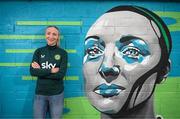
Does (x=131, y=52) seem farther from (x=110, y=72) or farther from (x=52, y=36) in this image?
(x=52, y=36)

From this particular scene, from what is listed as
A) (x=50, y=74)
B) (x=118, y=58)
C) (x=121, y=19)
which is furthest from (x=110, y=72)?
(x=50, y=74)

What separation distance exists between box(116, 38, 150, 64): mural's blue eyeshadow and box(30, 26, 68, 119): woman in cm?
92

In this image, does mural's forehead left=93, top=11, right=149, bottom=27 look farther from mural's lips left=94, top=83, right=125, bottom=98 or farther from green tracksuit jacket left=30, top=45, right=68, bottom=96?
mural's lips left=94, top=83, right=125, bottom=98

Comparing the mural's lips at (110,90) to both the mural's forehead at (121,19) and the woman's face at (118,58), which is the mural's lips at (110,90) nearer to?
the woman's face at (118,58)

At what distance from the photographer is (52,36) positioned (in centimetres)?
621

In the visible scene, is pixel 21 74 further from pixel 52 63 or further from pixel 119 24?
pixel 119 24

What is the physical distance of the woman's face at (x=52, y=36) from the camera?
6203mm

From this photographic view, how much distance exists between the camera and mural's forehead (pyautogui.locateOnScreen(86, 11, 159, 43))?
6.55 metres

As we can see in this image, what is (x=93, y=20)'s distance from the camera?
6.63m

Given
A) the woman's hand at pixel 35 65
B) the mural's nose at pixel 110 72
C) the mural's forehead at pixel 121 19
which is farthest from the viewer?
the mural's forehead at pixel 121 19

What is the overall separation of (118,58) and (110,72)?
253 millimetres

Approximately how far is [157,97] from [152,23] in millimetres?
1188

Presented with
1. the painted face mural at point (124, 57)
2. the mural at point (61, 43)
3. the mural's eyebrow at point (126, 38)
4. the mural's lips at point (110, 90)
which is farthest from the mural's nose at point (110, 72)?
the mural's eyebrow at point (126, 38)

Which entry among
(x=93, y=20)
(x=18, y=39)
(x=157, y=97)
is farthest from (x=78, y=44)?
(x=157, y=97)
